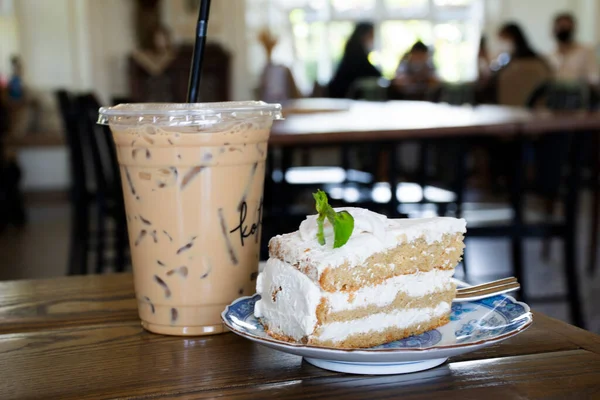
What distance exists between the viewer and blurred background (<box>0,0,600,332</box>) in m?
2.61

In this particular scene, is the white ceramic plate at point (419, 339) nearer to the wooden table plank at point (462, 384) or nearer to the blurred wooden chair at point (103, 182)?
the wooden table plank at point (462, 384)

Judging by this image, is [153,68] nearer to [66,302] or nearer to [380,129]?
[380,129]

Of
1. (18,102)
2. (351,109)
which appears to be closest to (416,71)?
(18,102)

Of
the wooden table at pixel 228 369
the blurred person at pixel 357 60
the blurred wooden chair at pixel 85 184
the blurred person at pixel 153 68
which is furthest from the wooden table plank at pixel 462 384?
the blurred person at pixel 357 60

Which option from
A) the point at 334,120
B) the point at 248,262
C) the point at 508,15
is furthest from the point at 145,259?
the point at 508,15

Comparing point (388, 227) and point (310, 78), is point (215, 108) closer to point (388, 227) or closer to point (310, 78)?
point (388, 227)

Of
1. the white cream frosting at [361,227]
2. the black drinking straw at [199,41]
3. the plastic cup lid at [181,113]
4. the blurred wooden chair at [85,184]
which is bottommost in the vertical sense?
the blurred wooden chair at [85,184]

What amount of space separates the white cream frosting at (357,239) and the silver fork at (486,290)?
0.09m

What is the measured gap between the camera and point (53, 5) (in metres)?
6.18

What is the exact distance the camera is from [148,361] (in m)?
0.63

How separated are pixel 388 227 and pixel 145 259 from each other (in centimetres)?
23

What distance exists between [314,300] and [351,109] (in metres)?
2.92

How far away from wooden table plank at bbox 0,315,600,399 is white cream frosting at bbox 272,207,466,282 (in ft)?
0.30

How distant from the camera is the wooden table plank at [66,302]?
2.48ft
